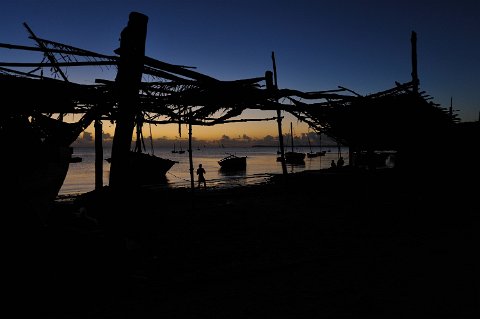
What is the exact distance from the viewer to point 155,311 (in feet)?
15.3

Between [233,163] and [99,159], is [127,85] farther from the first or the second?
[233,163]

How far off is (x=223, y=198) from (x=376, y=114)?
10.5 meters

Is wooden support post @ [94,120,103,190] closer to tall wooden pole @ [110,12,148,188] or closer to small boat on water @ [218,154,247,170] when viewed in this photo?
tall wooden pole @ [110,12,148,188]

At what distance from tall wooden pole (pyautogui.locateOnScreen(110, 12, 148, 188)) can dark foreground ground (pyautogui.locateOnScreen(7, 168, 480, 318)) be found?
1.36 feet

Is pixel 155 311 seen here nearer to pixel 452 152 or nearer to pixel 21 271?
pixel 21 271

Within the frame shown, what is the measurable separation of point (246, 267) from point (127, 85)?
12.9 feet

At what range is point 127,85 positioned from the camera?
14.1ft

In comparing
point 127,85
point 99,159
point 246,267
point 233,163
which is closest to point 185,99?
point 127,85

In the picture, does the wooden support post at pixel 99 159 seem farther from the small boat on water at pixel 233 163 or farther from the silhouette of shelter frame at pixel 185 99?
the small boat on water at pixel 233 163

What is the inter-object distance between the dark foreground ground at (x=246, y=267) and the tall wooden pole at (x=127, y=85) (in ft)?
1.36

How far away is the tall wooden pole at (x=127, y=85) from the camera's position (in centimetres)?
427

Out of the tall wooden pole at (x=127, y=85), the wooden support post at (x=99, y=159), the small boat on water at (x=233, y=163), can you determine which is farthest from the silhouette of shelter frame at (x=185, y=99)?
the small boat on water at (x=233, y=163)

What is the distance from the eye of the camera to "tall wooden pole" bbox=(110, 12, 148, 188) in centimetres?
427

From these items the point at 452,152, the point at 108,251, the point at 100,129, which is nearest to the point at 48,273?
the point at 108,251
